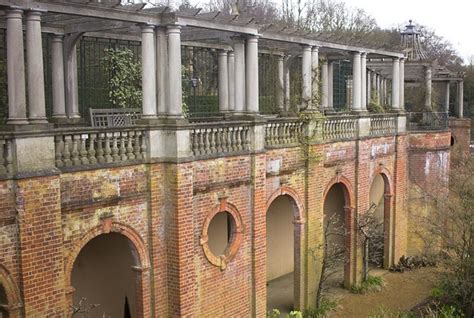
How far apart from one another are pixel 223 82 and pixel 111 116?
3722 mm

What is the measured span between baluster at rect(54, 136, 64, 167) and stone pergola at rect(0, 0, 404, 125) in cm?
41

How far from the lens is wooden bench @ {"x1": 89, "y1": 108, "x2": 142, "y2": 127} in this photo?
48.8 ft

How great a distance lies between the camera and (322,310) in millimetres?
16906

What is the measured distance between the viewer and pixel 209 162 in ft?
41.2

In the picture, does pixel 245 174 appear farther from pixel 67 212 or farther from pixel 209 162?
pixel 67 212

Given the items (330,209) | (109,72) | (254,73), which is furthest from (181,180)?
(330,209)

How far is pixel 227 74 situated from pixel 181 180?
21.6 feet

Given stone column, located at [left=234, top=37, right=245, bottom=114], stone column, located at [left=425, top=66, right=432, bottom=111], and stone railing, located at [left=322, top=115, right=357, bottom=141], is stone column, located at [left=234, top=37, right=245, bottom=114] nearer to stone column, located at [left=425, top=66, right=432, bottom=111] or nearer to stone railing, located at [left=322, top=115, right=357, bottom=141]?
stone railing, located at [left=322, top=115, right=357, bottom=141]

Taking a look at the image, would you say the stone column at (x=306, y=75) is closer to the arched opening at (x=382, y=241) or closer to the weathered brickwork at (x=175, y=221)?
the weathered brickwork at (x=175, y=221)

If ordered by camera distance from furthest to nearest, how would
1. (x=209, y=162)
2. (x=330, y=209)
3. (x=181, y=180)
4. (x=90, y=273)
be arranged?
(x=330, y=209) → (x=90, y=273) → (x=209, y=162) → (x=181, y=180)

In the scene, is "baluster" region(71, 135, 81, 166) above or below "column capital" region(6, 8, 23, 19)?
below

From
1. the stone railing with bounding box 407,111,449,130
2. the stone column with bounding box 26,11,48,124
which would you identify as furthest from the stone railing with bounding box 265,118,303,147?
the stone railing with bounding box 407,111,449,130

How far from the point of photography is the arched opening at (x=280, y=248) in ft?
63.2

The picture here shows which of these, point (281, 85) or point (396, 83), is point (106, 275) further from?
point (396, 83)
